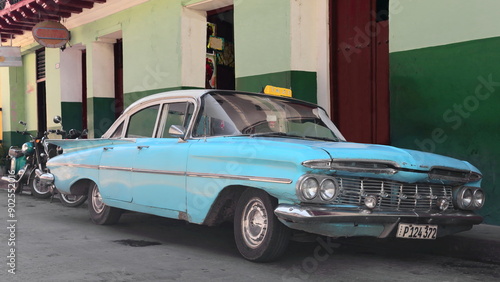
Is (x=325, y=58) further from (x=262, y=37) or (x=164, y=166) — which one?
(x=164, y=166)

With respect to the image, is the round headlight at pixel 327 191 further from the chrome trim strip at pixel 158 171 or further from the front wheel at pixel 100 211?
the front wheel at pixel 100 211

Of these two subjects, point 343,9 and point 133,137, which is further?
point 343,9

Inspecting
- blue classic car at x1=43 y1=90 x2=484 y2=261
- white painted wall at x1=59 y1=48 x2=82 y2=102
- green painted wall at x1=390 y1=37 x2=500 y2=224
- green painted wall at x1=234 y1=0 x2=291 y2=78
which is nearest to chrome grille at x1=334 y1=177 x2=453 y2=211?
blue classic car at x1=43 y1=90 x2=484 y2=261

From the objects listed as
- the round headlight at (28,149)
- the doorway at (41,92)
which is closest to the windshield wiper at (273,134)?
the round headlight at (28,149)

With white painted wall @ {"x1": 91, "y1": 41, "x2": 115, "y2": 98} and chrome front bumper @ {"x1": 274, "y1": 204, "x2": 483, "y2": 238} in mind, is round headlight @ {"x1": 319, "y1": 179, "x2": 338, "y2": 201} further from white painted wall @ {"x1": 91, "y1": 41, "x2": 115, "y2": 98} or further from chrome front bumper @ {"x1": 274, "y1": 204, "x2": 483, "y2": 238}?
white painted wall @ {"x1": 91, "y1": 41, "x2": 115, "y2": 98}

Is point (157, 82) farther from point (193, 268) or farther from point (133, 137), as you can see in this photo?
point (193, 268)

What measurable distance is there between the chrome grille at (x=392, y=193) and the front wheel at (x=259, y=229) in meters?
0.58

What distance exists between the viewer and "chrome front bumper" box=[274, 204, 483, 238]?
466 centimetres

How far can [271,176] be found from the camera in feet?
16.3

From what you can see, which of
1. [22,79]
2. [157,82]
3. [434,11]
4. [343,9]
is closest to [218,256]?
[434,11]

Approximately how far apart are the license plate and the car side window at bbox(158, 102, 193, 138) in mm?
2453

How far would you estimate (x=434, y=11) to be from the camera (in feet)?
25.8

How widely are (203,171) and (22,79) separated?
16745 mm

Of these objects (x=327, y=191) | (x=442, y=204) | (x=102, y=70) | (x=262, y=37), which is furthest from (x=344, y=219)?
(x=102, y=70)
